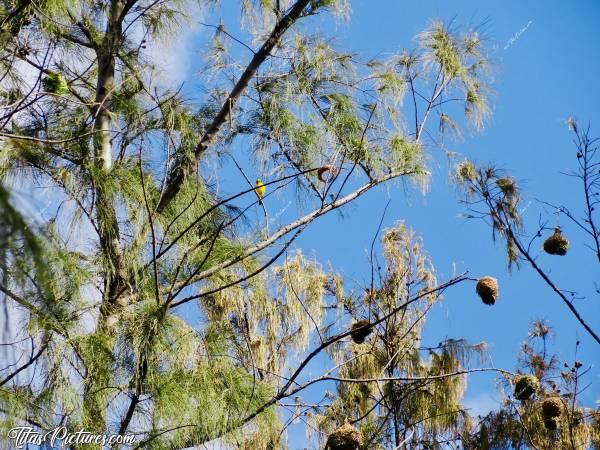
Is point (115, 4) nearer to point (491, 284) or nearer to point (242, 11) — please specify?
point (242, 11)

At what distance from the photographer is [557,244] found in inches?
86.9

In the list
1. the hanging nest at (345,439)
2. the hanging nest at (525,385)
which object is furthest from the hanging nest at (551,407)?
the hanging nest at (345,439)

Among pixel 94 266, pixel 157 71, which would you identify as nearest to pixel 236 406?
pixel 94 266

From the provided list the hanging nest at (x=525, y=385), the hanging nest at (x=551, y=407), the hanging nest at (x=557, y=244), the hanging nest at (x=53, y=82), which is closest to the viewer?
the hanging nest at (x=53, y=82)

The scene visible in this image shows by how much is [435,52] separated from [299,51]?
48cm

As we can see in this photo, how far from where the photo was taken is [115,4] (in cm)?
241

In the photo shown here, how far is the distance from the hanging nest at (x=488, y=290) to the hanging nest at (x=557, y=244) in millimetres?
427

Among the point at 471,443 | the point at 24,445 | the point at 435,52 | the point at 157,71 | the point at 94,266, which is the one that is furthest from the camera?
the point at 471,443

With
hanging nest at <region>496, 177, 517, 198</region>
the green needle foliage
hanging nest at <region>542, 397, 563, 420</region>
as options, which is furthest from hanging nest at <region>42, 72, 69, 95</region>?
Result: hanging nest at <region>542, 397, 563, 420</region>

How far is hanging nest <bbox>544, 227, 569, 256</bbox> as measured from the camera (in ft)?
7.22

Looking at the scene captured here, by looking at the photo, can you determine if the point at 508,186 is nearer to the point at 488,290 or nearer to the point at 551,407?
the point at 488,290

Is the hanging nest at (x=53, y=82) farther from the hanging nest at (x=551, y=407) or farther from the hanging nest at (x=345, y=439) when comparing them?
the hanging nest at (x=551, y=407)

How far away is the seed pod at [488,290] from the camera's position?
1.83 meters

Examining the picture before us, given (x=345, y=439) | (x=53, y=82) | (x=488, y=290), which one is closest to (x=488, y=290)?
(x=488, y=290)
